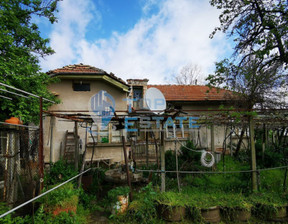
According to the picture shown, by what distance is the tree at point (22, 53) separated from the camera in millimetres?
4801

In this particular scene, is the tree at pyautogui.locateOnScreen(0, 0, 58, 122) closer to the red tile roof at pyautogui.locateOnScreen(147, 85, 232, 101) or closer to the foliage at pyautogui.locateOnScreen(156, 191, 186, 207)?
the foliage at pyautogui.locateOnScreen(156, 191, 186, 207)

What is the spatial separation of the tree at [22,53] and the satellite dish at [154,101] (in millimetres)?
3624

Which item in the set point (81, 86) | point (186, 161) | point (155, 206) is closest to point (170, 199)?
point (155, 206)

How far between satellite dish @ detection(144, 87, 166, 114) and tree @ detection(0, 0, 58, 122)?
3.62m

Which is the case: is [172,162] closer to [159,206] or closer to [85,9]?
[159,206]

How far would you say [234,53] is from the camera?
6.21m

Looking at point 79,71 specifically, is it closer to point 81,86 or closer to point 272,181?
point 81,86

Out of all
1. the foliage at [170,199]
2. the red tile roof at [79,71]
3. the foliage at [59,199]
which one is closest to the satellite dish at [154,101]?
the foliage at [170,199]

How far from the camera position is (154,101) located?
3.99 m

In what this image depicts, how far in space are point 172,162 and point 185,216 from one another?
108 inches

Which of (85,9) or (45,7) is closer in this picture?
(85,9)

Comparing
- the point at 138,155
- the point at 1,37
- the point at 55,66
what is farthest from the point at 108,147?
the point at 1,37

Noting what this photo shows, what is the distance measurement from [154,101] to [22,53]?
5168mm

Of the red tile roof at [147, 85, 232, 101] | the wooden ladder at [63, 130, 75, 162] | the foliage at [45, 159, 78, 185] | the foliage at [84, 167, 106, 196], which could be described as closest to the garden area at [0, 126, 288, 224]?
the foliage at [45, 159, 78, 185]
